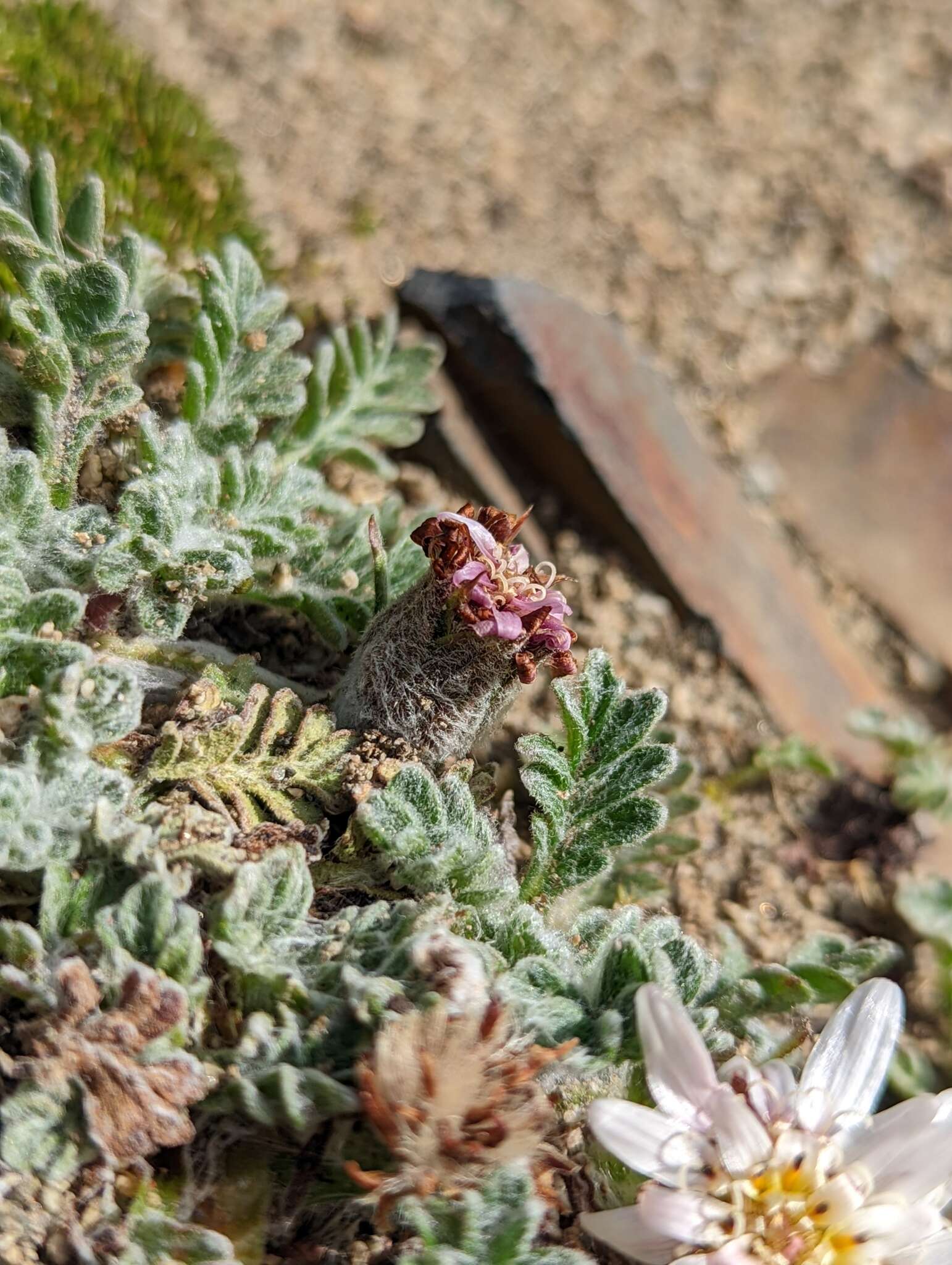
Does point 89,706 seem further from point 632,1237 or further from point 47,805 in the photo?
point 632,1237

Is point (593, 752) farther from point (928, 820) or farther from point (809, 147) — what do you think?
point (809, 147)

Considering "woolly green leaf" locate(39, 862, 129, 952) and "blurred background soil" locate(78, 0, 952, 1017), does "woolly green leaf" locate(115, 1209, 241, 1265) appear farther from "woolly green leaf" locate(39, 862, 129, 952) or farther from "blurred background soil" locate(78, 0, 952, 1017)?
"blurred background soil" locate(78, 0, 952, 1017)

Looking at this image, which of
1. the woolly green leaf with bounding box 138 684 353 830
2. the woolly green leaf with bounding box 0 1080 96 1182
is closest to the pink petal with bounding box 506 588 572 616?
the woolly green leaf with bounding box 138 684 353 830

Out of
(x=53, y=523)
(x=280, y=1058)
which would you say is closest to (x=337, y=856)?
(x=280, y=1058)

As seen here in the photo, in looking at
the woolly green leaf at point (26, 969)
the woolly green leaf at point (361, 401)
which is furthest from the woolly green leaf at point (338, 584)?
the woolly green leaf at point (26, 969)

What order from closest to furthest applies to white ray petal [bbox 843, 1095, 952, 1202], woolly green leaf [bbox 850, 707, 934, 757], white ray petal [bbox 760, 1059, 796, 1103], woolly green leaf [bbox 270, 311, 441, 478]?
white ray petal [bbox 843, 1095, 952, 1202] → white ray petal [bbox 760, 1059, 796, 1103] → woolly green leaf [bbox 270, 311, 441, 478] → woolly green leaf [bbox 850, 707, 934, 757]

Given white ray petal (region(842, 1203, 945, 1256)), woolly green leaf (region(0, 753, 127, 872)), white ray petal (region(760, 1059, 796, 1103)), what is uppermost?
white ray petal (region(842, 1203, 945, 1256))

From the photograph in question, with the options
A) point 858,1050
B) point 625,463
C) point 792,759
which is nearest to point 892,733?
point 792,759
